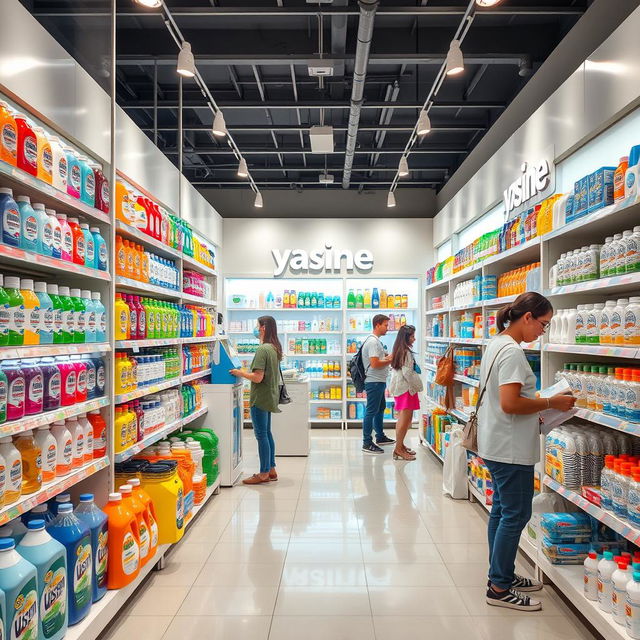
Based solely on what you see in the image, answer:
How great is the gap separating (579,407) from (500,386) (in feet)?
1.70

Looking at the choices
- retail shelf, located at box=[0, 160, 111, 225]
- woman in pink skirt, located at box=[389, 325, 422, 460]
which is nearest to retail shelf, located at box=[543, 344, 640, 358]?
retail shelf, located at box=[0, 160, 111, 225]

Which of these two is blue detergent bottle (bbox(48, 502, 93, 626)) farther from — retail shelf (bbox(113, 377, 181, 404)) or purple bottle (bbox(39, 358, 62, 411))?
retail shelf (bbox(113, 377, 181, 404))

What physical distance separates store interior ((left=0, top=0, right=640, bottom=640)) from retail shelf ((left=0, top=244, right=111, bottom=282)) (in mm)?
18

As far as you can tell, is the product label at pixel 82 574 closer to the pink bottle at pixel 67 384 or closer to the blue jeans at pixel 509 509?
the pink bottle at pixel 67 384

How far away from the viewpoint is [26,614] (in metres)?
2.20

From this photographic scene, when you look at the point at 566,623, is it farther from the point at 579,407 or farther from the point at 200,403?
the point at 200,403

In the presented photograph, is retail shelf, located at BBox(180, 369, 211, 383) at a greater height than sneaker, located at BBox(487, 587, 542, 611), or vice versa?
retail shelf, located at BBox(180, 369, 211, 383)

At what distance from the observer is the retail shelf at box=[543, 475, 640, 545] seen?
261cm

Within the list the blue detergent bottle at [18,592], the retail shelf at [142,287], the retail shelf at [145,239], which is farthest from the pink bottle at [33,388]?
the retail shelf at [145,239]

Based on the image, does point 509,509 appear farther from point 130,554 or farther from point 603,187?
point 130,554

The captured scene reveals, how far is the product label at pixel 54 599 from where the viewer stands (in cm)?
237

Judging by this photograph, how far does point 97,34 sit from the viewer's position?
11.9 feet

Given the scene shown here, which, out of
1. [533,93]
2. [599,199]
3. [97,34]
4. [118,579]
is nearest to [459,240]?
[533,93]

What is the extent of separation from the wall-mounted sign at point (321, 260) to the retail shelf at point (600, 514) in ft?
22.5
